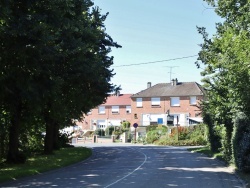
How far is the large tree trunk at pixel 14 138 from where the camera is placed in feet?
74.7

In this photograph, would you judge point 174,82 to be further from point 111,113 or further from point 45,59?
point 45,59

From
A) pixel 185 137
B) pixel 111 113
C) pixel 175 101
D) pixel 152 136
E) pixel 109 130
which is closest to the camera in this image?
pixel 185 137

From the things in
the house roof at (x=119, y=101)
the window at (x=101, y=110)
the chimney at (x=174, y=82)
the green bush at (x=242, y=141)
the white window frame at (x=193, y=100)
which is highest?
the chimney at (x=174, y=82)

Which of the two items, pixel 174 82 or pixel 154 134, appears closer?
pixel 154 134

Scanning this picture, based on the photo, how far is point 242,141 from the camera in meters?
17.9

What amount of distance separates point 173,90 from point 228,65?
58.6m

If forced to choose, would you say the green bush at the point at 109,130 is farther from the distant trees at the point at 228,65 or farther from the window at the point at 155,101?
the distant trees at the point at 228,65

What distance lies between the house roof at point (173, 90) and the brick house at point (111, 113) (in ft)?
34.7

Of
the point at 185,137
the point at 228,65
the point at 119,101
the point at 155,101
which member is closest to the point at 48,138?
the point at 228,65

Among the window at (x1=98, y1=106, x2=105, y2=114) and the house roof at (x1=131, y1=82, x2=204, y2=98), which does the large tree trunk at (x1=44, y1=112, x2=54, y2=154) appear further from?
the window at (x1=98, y1=106, x2=105, y2=114)

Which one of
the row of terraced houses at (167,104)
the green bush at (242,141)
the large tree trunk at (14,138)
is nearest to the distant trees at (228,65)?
the green bush at (242,141)

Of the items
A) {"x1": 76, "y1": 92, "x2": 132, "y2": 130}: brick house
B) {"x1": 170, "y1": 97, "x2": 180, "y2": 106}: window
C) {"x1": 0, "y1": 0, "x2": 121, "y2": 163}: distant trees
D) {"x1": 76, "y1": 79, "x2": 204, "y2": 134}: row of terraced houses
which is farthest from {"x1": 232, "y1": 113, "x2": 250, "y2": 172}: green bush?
{"x1": 76, "y1": 92, "x2": 132, "y2": 130}: brick house

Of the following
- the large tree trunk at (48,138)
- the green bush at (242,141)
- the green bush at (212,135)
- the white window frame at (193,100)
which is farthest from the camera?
the white window frame at (193,100)

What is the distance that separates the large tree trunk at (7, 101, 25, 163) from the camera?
897 inches
